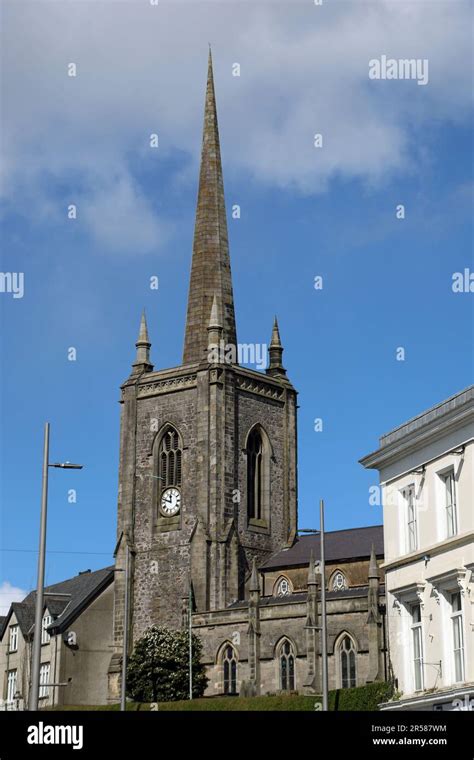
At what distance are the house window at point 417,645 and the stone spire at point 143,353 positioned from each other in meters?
54.8

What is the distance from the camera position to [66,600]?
9688 cm

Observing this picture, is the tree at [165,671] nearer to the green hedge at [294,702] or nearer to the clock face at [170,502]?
the green hedge at [294,702]

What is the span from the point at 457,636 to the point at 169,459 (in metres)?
52.5

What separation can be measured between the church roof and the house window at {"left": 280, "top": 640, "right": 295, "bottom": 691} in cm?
→ 849

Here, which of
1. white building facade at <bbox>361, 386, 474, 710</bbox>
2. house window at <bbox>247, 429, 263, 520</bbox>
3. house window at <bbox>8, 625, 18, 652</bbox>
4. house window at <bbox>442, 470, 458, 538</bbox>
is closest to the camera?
white building facade at <bbox>361, 386, 474, 710</bbox>

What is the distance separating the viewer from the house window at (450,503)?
37.3 m

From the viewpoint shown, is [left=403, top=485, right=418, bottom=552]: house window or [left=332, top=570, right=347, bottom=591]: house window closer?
[left=403, top=485, right=418, bottom=552]: house window

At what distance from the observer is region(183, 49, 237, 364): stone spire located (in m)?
91.6

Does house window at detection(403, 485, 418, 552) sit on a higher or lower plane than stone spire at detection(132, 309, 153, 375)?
lower

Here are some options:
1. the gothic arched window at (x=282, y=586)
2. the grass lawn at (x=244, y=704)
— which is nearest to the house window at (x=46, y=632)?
the grass lawn at (x=244, y=704)

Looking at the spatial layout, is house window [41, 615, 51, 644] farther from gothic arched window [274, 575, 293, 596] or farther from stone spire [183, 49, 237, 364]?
stone spire [183, 49, 237, 364]

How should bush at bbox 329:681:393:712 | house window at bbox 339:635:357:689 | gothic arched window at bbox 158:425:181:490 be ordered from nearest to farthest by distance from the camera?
bush at bbox 329:681:393:712
house window at bbox 339:635:357:689
gothic arched window at bbox 158:425:181:490

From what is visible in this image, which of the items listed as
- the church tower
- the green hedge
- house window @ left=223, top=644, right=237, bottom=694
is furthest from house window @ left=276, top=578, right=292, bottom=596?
the green hedge
